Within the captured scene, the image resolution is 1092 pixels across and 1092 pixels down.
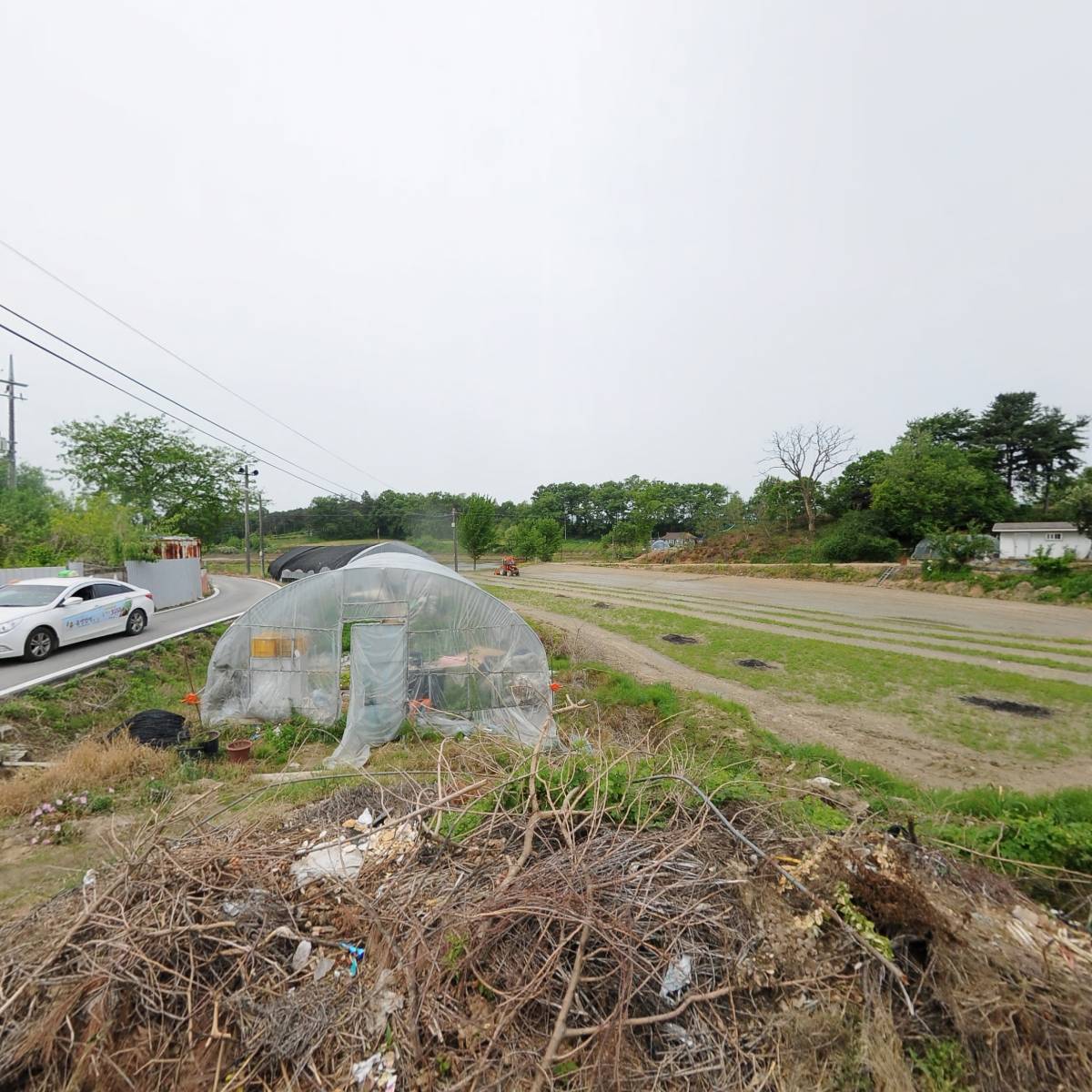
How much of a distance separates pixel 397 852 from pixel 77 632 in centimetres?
1235

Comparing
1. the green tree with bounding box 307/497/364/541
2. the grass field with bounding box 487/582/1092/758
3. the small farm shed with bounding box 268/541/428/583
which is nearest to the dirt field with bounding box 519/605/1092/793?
the grass field with bounding box 487/582/1092/758

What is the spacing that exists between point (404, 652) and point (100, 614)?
9.35 meters

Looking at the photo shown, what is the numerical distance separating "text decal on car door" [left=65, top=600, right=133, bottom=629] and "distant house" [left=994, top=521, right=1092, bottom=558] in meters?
40.2

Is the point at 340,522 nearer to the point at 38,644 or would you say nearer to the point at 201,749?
the point at 38,644

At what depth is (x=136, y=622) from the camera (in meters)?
13.7

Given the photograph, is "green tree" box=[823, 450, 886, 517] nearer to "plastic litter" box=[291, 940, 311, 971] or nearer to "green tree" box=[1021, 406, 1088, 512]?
"green tree" box=[1021, 406, 1088, 512]

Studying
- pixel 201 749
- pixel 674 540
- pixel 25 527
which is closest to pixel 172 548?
pixel 25 527

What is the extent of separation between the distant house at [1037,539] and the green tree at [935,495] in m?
2.52

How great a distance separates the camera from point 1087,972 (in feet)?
8.79

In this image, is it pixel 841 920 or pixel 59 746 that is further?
pixel 59 746

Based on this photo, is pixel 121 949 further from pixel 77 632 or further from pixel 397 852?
pixel 77 632

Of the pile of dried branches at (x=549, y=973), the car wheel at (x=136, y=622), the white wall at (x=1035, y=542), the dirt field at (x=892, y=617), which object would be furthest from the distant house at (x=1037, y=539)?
the car wheel at (x=136, y=622)

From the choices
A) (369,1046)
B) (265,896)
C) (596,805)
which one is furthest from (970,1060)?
(265,896)

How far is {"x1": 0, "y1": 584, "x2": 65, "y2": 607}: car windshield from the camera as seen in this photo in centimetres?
1076
